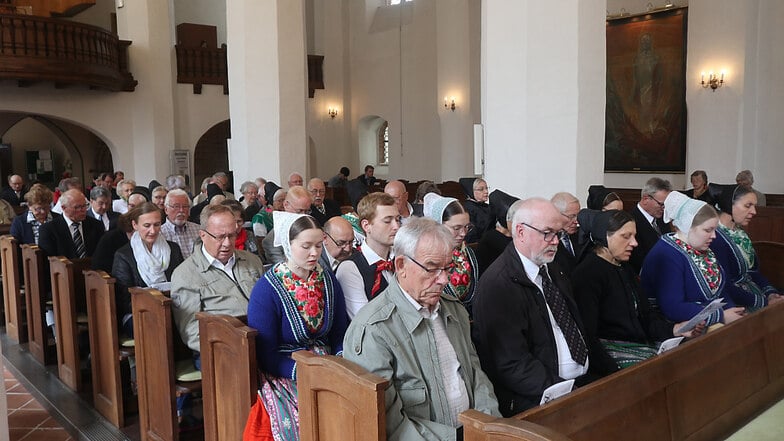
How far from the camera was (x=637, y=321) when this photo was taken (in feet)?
11.8

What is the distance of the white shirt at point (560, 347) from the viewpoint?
2953 millimetres

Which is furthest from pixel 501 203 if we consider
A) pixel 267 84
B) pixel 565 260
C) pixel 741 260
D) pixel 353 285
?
pixel 267 84

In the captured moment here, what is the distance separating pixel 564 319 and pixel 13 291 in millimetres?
5205

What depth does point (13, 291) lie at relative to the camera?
602 centimetres

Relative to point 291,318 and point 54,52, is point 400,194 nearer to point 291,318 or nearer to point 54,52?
point 291,318

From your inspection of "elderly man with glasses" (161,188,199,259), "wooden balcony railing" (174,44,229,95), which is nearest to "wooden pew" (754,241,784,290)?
"elderly man with glasses" (161,188,199,259)

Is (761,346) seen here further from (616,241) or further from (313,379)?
(313,379)

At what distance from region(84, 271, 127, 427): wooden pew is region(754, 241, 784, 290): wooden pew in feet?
16.5

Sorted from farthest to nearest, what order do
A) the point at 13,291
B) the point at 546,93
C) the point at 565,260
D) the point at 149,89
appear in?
the point at 149,89, the point at 546,93, the point at 13,291, the point at 565,260

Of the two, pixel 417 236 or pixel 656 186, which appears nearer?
pixel 417 236

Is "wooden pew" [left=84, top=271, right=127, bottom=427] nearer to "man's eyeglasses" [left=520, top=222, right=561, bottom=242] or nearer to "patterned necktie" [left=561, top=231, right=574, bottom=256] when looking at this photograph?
"man's eyeglasses" [left=520, top=222, right=561, bottom=242]

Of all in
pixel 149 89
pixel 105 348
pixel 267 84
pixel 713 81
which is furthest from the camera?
pixel 149 89

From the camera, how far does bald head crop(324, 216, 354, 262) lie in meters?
4.02

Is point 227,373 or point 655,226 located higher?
Answer: point 655,226
